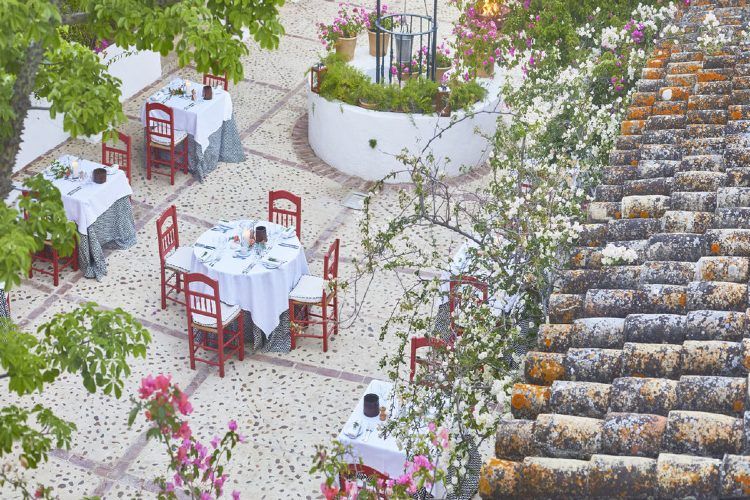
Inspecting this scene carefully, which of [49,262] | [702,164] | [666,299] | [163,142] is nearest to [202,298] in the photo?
[49,262]

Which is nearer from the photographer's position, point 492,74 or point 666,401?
point 666,401

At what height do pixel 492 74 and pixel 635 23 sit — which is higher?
pixel 635 23

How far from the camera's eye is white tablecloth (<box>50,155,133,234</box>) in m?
10.0

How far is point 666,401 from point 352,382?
222 inches

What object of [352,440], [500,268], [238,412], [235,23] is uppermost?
[235,23]

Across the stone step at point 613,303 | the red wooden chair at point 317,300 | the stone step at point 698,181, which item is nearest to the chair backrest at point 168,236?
the red wooden chair at point 317,300

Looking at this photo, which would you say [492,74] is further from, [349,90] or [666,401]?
[666,401]

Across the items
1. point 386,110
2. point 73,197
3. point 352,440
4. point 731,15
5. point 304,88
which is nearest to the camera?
point 352,440

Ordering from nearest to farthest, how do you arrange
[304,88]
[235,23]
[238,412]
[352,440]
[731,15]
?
[235,23] < [352,440] < [731,15] < [238,412] < [304,88]

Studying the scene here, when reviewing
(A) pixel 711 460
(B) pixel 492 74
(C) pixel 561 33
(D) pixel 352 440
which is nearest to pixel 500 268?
(D) pixel 352 440

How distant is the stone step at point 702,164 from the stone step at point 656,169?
6 centimetres

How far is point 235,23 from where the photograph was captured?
4.96m

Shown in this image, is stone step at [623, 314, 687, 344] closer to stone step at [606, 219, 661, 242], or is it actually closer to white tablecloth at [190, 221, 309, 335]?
stone step at [606, 219, 661, 242]

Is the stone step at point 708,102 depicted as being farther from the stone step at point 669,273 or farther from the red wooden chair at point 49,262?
the red wooden chair at point 49,262
